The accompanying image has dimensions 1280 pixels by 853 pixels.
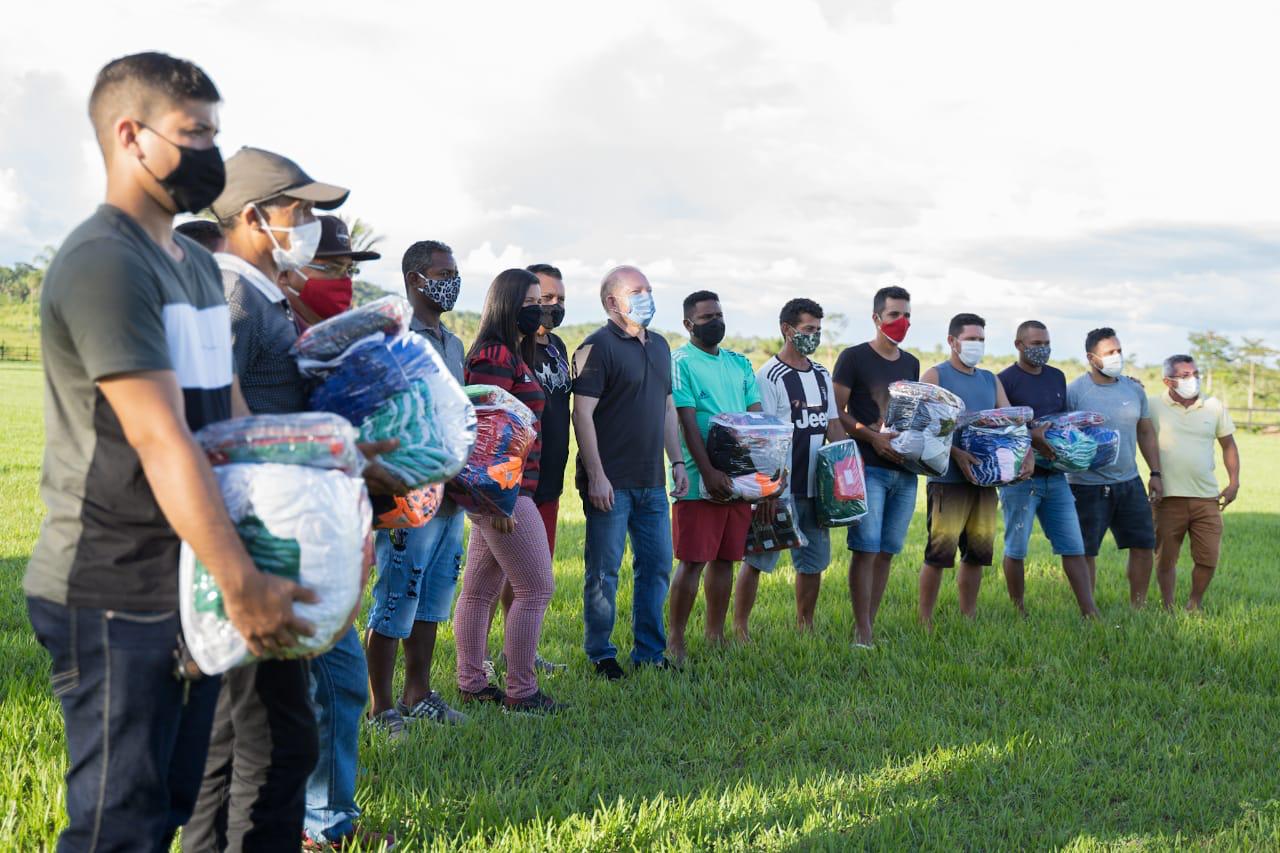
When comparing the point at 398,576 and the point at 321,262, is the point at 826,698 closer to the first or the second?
the point at 398,576

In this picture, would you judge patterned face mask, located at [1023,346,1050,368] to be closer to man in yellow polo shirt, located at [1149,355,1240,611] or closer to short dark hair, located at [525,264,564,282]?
man in yellow polo shirt, located at [1149,355,1240,611]

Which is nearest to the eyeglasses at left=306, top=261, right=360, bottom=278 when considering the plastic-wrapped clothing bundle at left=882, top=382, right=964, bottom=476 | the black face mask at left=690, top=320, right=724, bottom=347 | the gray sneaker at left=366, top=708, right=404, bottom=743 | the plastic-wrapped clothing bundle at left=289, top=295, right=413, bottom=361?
the plastic-wrapped clothing bundle at left=289, top=295, right=413, bottom=361

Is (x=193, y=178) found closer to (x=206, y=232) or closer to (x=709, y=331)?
(x=206, y=232)

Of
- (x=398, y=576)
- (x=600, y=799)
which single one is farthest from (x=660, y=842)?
(x=398, y=576)

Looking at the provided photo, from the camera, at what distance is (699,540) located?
21.0 feet

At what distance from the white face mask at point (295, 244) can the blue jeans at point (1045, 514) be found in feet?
19.3

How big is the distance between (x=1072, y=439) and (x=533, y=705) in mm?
4327

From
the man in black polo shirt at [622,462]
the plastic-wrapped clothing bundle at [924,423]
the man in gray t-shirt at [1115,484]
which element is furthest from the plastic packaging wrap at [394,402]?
the man in gray t-shirt at [1115,484]

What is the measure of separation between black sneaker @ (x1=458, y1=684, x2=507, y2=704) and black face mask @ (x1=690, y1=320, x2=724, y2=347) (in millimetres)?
2440

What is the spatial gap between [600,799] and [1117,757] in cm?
247

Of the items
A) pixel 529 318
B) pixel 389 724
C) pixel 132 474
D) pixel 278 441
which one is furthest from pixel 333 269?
pixel 389 724

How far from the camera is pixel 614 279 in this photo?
614 centimetres

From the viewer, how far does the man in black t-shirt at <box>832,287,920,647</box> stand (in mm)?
6965

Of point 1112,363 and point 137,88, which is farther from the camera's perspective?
point 1112,363
